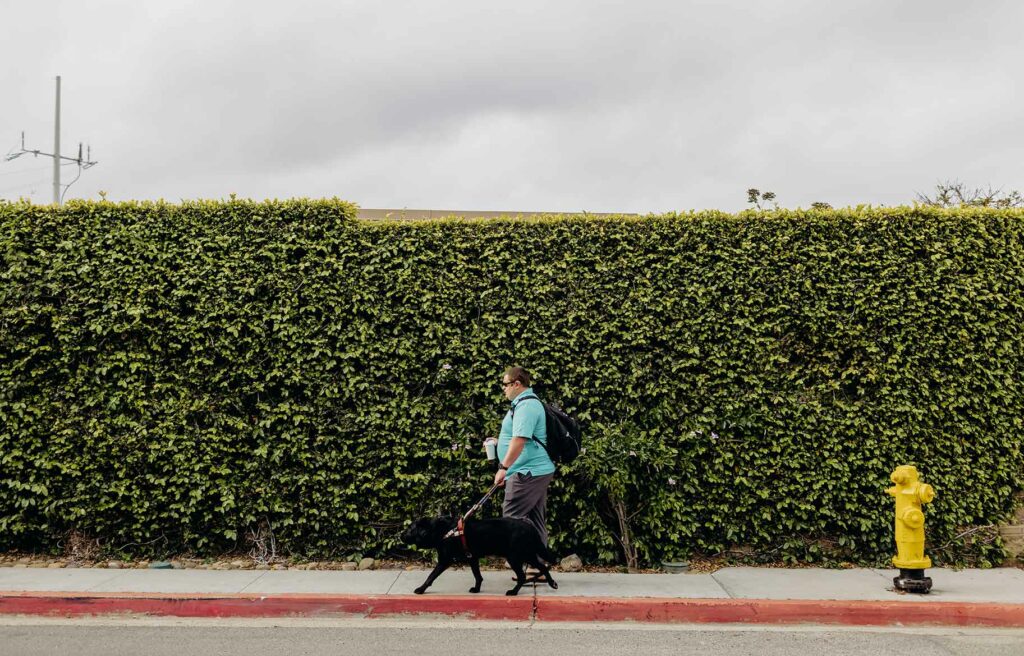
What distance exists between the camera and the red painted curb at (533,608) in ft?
21.4

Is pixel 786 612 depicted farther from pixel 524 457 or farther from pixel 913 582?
pixel 524 457

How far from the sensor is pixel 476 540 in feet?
22.5

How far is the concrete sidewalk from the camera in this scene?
21.5 feet

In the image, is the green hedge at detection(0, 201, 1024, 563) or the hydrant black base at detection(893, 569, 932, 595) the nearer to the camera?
the hydrant black base at detection(893, 569, 932, 595)

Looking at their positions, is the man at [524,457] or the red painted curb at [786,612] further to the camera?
the man at [524,457]

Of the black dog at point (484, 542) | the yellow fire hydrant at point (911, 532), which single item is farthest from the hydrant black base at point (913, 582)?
the black dog at point (484, 542)

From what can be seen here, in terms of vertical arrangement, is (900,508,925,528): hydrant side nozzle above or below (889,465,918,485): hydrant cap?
below

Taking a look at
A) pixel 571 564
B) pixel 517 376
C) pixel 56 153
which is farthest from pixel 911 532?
pixel 56 153

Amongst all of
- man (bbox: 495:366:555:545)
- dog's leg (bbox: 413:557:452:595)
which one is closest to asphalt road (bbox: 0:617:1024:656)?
dog's leg (bbox: 413:557:452:595)

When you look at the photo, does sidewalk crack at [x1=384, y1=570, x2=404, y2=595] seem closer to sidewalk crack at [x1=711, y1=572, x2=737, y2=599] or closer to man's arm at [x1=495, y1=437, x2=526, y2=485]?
man's arm at [x1=495, y1=437, x2=526, y2=485]

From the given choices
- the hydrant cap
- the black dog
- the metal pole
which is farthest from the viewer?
the metal pole

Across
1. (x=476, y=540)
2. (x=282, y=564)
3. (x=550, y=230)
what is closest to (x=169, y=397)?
(x=282, y=564)

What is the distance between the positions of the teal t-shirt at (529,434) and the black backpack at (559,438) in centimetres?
4

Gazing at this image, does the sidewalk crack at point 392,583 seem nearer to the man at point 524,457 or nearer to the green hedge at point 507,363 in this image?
the green hedge at point 507,363
